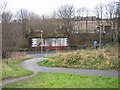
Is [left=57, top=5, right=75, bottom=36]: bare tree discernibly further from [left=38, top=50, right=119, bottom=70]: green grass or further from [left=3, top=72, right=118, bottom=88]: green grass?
[left=3, top=72, right=118, bottom=88]: green grass

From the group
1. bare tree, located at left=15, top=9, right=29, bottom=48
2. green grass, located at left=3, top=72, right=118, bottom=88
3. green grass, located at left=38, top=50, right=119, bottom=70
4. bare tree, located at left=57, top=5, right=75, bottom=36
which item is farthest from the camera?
bare tree, located at left=57, top=5, right=75, bottom=36

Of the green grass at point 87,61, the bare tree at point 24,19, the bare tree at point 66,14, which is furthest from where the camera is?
the bare tree at point 66,14

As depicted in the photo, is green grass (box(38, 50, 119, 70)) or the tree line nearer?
green grass (box(38, 50, 119, 70))

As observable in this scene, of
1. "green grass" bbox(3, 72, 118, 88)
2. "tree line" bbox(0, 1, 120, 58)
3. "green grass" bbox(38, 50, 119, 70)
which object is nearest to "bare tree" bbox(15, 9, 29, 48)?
"tree line" bbox(0, 1, 120, 58)

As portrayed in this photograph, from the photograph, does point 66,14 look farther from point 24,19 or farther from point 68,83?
point 68,83

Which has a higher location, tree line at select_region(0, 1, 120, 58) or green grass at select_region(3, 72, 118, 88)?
tree line at select_region(0, 1, 120, 58)

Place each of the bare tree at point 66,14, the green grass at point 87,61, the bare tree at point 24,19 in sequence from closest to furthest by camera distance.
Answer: the green grass at point 87,61, the bare tree at point 24,19, the bare tree at point 66,14

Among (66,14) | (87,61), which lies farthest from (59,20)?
(87,61)

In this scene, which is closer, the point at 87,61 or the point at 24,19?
the point at 87,61

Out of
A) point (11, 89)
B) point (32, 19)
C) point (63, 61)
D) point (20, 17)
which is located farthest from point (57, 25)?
point (11, 89)

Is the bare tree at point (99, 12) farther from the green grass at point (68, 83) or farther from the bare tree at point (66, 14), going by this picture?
the green grass at point (68, 83)

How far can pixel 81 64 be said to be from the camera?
47.8ft

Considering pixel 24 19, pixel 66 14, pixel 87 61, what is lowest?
pixel 87 61

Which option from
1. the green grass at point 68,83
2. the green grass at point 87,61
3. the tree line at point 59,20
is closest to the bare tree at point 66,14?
the tree line at point 59,20
